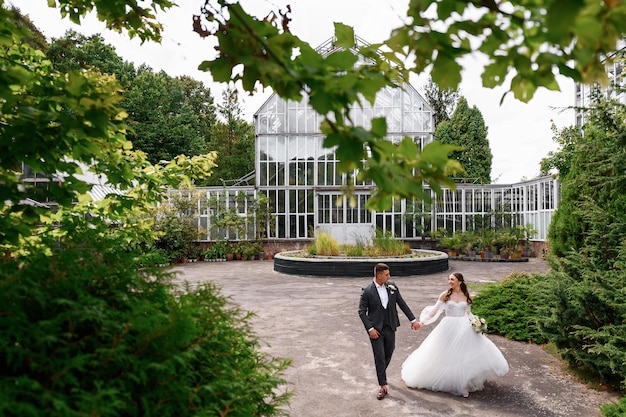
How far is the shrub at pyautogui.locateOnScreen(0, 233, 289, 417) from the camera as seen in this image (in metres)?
1.40

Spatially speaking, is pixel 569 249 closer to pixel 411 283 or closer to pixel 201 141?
pixel 411 283

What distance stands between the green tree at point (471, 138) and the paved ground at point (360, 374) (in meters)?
25.8

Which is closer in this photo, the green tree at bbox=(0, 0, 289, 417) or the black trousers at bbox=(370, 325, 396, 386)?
the green tree at bbox=(0, 0, 289, 417)

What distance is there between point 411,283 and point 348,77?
13339 mm

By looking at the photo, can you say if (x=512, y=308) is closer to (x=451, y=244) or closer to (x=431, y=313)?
(x=431, y=313)

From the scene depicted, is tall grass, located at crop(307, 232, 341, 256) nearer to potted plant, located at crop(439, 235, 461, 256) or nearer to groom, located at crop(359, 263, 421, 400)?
potted plant, located at crop(439, 235, 461, 256)

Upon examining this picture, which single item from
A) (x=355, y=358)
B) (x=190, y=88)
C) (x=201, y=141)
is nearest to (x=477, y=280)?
(x=355, y=358)

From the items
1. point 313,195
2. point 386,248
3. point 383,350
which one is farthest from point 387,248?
point 383,350

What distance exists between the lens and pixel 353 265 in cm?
1583

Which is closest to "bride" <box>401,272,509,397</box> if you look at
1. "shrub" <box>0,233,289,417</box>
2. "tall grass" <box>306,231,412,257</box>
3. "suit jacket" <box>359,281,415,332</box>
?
"suit jacket" <box>359,281,415,332</box>

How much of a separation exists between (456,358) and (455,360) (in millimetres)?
27

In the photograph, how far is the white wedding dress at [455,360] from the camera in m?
5.48

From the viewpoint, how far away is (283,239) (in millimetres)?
24078

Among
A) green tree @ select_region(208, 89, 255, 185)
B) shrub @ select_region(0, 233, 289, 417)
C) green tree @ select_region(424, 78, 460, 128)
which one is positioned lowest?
shrub @ select_region(0, 233, 289, 417)
